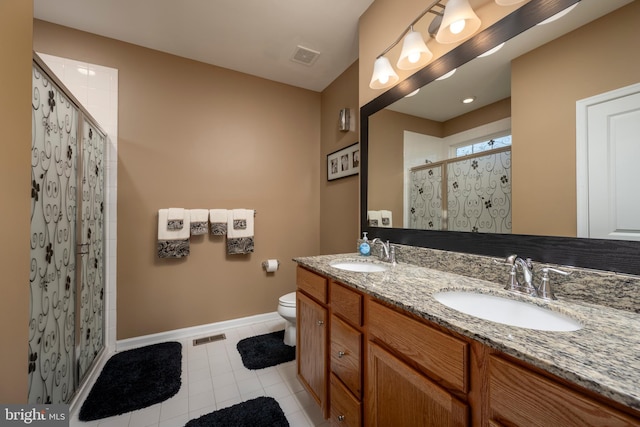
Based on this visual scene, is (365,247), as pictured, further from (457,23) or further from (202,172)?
(202,172)

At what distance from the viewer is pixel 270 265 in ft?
8.11

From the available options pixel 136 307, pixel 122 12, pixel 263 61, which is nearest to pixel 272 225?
pixel 136 307

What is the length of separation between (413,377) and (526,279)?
518 mm

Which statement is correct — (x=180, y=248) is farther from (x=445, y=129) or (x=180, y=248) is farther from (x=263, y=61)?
(x=445, y=129)

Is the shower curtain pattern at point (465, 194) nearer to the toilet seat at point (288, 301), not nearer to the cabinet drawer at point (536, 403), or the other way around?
the cabinet drawer at point (536, 403)

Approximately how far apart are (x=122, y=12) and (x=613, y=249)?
288cm

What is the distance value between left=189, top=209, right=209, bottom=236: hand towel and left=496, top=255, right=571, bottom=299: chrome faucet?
2154mm

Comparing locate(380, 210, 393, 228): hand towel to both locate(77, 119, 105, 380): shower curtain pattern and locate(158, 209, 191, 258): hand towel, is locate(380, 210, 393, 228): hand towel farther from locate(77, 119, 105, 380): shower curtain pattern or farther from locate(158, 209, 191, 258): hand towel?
locate(77, 119, 105, 380): shower curtain pattern

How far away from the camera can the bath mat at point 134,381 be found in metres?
1.38

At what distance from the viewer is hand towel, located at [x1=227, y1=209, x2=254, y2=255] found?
90.6 inches

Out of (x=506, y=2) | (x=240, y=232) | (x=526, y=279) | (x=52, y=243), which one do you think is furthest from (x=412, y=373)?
(x=240, y=232)

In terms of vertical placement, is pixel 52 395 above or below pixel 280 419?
above

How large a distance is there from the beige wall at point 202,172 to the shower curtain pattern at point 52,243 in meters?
0.65

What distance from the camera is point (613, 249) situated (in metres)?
0.74
